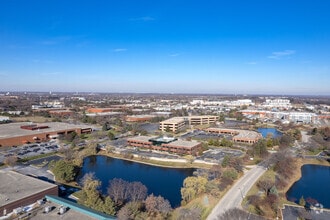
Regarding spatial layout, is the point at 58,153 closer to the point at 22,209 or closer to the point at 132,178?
the point at 132,178

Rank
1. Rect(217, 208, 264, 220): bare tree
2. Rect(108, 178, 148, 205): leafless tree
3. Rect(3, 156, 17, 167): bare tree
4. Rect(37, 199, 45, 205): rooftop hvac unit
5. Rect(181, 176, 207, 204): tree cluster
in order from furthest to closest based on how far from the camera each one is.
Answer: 1. Rect(3, 156, 17, 167): bare tree
2. Rect(181, 176, 207, 204): tree cluster
3. Rect(108, 178, 148, 205): leafless tree
4. Rect(37, 199, 45, 205): rooftop hvac unit
5. Rect(217, 208, 264, 220): bare tree

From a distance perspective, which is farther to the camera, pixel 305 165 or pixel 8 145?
pixel 8 145

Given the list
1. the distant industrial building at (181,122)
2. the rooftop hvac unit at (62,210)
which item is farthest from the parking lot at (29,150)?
the distant industrial building at (181,122)

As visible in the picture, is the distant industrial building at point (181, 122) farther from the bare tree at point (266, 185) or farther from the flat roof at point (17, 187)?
the flat roof at point (17, 187)

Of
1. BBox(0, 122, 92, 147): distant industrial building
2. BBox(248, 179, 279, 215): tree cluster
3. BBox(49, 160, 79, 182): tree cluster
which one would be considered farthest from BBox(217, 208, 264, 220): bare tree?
BBox(0, 122, 92, 147): distant industrial building

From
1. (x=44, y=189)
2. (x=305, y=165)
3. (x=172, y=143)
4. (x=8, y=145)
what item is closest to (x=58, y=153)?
(x=8, y=145)

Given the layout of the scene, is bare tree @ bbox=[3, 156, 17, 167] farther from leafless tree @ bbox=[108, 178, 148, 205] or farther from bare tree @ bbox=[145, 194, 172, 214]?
bare tree @ bbox=[145, 194, 172, 214]
